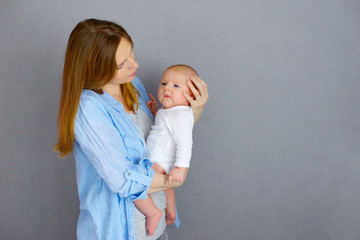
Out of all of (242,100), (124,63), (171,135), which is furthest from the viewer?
(242,100)

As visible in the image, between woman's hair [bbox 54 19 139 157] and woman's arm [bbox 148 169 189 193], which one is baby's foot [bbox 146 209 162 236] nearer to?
woman's arm [bbox 148 169 189 193]

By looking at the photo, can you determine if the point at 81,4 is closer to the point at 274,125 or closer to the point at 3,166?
the point at 3,166

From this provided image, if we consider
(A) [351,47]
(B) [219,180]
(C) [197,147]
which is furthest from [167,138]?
(A) [351,47]

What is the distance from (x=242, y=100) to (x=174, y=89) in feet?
1.75

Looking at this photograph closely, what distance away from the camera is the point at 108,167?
4.33 ft

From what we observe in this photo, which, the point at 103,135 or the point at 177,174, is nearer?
the point at 103,135

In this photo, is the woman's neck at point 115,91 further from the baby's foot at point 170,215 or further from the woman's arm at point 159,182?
the baby's foot at point 170,215

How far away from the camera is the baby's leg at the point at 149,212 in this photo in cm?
147

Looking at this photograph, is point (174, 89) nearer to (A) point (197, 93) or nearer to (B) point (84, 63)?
(A) point (197, 93)

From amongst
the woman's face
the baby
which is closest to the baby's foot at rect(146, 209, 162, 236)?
the baby

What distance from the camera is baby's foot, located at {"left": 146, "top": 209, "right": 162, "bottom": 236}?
4.85 feet

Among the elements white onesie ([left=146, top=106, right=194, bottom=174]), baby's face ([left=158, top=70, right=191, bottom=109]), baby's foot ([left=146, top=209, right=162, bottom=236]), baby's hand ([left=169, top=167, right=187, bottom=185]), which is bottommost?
baby's foot ([left=146, top=209, right=162, bottom=236])

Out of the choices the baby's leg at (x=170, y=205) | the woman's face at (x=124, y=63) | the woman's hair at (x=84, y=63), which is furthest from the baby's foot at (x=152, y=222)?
the woman's face at (x=124, y=63)

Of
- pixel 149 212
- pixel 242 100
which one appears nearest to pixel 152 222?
pixel 149 212
